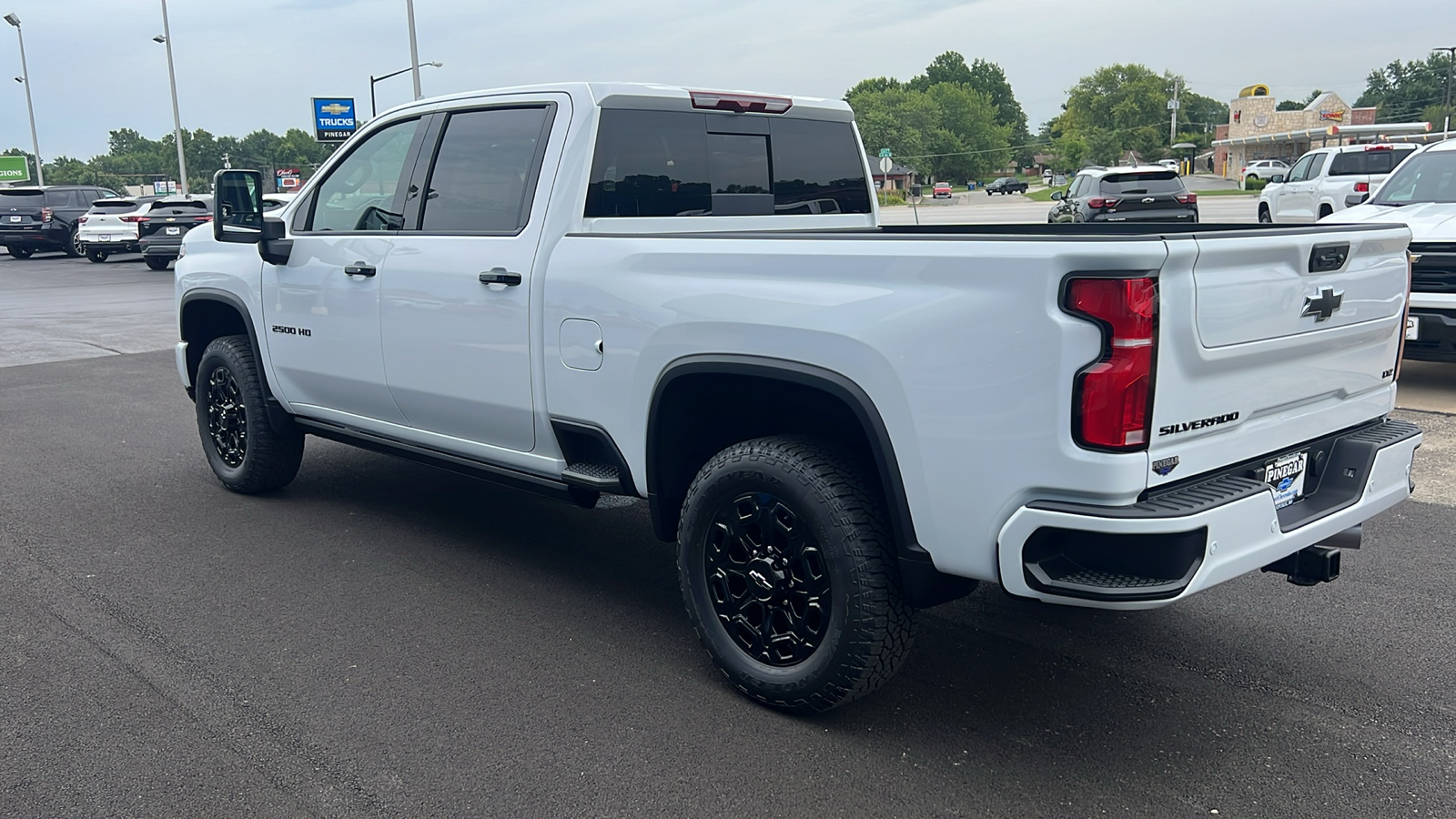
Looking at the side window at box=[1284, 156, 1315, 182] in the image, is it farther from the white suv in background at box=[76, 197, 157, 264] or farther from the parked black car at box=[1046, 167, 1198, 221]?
the white suv in background at box=[76, 197, 157, 264]

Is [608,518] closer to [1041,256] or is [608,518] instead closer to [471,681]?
[471,681]

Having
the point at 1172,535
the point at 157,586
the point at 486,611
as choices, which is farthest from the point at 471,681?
the point at 1172,535

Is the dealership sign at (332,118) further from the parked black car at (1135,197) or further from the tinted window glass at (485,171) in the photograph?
the tinted window glass at (485,171)

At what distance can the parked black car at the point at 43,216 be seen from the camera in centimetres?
2978

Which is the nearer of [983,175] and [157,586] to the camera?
[157,586]

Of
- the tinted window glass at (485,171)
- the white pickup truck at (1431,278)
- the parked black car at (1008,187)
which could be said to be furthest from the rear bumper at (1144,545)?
the parked black car at (1008,187)

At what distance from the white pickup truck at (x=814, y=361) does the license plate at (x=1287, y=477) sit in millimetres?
24

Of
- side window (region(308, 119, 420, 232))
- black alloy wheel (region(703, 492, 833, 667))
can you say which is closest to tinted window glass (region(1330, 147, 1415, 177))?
side window (region(308, 119, 420, 232))

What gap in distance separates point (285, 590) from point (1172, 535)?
345cm

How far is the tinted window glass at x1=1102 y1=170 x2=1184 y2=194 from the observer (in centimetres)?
2161

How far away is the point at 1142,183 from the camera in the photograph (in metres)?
21.7

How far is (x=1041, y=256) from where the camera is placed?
2.71m

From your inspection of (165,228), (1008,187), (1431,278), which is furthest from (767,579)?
(1008,187)

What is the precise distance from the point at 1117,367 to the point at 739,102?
8.20 ft
